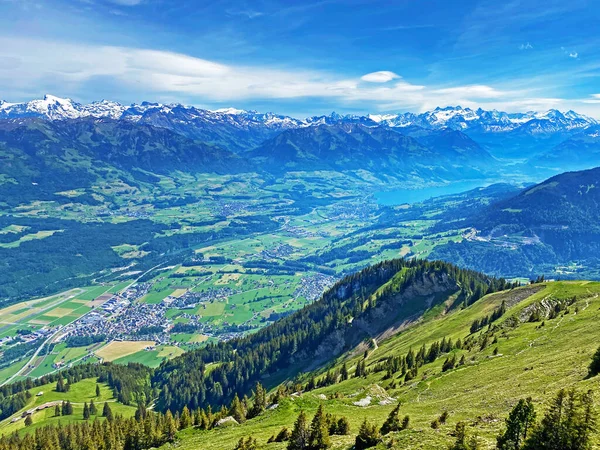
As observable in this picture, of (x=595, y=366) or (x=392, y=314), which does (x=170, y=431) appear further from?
(x=392, y=314)

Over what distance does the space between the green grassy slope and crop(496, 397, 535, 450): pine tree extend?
12.6 ft

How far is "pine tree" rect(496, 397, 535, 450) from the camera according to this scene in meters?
27.8

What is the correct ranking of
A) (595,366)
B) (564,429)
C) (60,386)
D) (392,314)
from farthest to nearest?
(60,386), (392,314), (595,366), (564,429)

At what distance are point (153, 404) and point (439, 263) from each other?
142909 mm

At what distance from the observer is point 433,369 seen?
82.8 m

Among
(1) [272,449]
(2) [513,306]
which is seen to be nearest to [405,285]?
(2) [513,306]

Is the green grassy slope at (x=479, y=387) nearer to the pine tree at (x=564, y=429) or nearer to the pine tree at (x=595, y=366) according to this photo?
the pine tree at (x=595, y=366)

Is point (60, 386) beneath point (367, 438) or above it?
beneath

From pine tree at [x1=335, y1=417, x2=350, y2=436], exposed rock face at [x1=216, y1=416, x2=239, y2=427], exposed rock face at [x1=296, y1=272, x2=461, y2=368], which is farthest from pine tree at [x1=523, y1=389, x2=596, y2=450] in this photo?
exposed rock face at [x1=296, y1=272, x2=461, y2=368]

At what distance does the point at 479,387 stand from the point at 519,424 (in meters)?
Result: 34.5

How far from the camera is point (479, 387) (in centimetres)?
5916

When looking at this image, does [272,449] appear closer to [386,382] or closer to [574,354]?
[574,354]

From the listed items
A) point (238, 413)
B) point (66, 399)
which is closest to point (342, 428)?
point (238, 413)

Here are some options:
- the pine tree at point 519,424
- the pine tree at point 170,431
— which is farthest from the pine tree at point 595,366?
the pine tree at point 170,431
